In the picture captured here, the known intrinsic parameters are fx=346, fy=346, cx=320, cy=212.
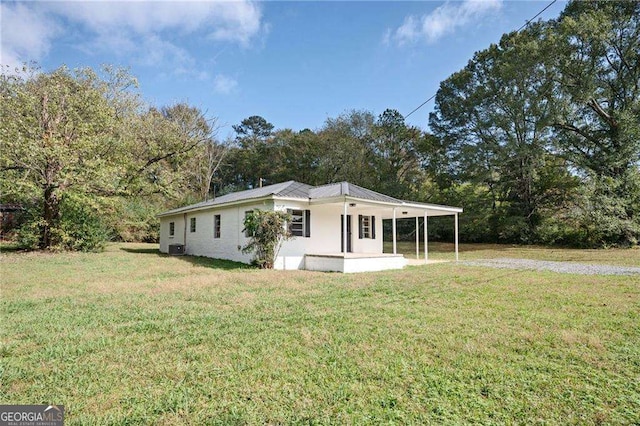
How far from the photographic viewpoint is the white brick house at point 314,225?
11.5 meters

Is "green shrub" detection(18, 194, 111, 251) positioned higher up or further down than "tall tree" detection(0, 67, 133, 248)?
further down

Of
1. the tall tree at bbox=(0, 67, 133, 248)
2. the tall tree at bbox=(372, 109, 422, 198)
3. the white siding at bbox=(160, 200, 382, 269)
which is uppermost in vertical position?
the tall tree at bbox=(372, 109, 422, 198)

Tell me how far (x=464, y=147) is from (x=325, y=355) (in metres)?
21.2

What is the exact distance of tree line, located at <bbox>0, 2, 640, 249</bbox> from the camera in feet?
45.7

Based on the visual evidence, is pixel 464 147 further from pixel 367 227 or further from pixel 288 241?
pixel 288 241

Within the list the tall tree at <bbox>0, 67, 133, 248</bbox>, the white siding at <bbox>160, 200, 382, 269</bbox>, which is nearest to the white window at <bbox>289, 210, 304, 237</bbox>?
the white siding at <bbox>160, 200, 382, 269</bbox>

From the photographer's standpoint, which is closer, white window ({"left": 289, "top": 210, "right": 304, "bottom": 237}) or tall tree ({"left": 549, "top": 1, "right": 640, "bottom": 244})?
white window ({"left": 289, "top": 210, "right": 304, "bottom": 237})

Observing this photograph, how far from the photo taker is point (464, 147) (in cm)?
2197

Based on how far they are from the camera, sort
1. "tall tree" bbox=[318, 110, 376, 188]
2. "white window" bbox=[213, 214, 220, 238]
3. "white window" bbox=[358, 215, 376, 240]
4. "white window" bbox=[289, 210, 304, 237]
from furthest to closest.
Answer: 1. "tall tree" bbox=[318, 110, 376, 188]
2. "white window" bbox=[358, 215, 376, 240]
3. "white window" bbox=[213, 214, 220, 238]
4. "white window" bbox=[289, 210, 304, 237]

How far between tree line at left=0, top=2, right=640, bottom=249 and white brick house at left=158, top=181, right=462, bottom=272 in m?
4.33

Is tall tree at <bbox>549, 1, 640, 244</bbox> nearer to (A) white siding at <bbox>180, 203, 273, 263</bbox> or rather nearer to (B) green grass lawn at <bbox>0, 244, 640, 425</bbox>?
(B) green grass lawn at <bbox>0, 244, 640, 425</bbox>

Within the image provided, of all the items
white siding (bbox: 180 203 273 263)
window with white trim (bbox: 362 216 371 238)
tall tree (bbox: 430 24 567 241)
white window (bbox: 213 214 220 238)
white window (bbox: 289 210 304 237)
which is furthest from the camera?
tall tree (bbox: 430 24 567 241)

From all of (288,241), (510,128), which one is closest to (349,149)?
(510,128)

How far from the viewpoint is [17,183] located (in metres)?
12.3
